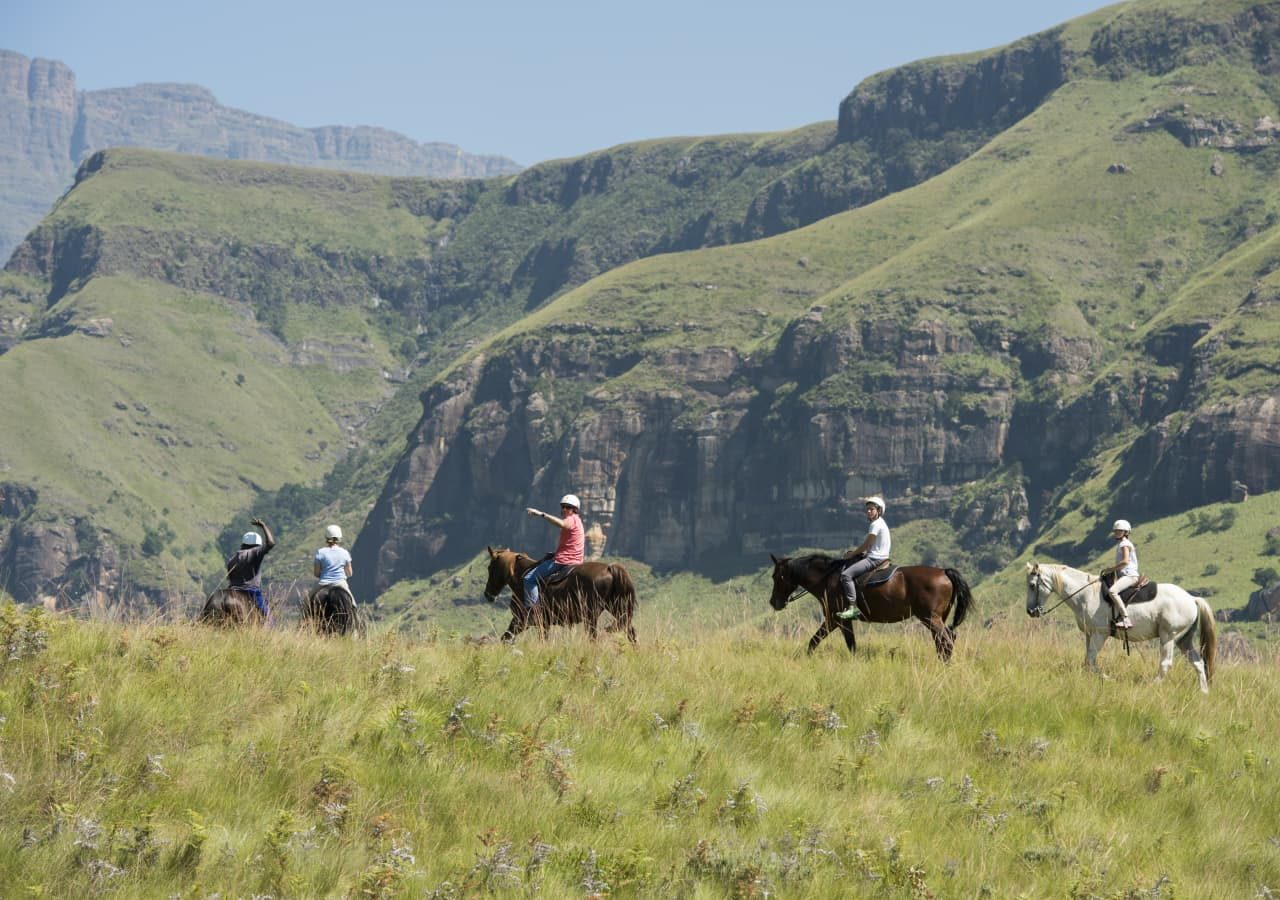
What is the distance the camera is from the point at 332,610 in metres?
19.5

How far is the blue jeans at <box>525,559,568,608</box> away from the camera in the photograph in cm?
2089

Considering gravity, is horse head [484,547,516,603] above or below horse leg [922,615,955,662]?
above

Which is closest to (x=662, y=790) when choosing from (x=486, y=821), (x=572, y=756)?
(x=572, y=756)

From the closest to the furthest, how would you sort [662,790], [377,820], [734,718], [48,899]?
[48,899] < [377,820] < [662,790] < [734,718]

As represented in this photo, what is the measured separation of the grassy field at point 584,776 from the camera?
10031 millimetres

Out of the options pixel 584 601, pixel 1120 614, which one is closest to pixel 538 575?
pixel 584 601

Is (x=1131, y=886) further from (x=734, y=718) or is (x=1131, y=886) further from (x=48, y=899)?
(x=48, y=899)

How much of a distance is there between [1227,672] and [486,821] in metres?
11.9

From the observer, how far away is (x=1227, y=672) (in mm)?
18750

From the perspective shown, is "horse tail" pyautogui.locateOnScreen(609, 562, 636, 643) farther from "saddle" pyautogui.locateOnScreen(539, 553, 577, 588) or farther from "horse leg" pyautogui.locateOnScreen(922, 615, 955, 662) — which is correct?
"horse leg" pyautogui.locateOnScreen(922, 615, 955, 662)

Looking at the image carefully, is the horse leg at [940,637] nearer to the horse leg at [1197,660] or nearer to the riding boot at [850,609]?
the riding boot at [850,609]

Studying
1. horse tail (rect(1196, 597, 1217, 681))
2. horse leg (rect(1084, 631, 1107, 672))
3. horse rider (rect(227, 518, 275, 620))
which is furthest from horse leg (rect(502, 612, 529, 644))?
horse tail (rect(1196, 597, 1217, 681))

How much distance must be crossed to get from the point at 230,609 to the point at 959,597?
9.81 m

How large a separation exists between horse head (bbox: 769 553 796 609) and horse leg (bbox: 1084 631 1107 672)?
4.26 meters
